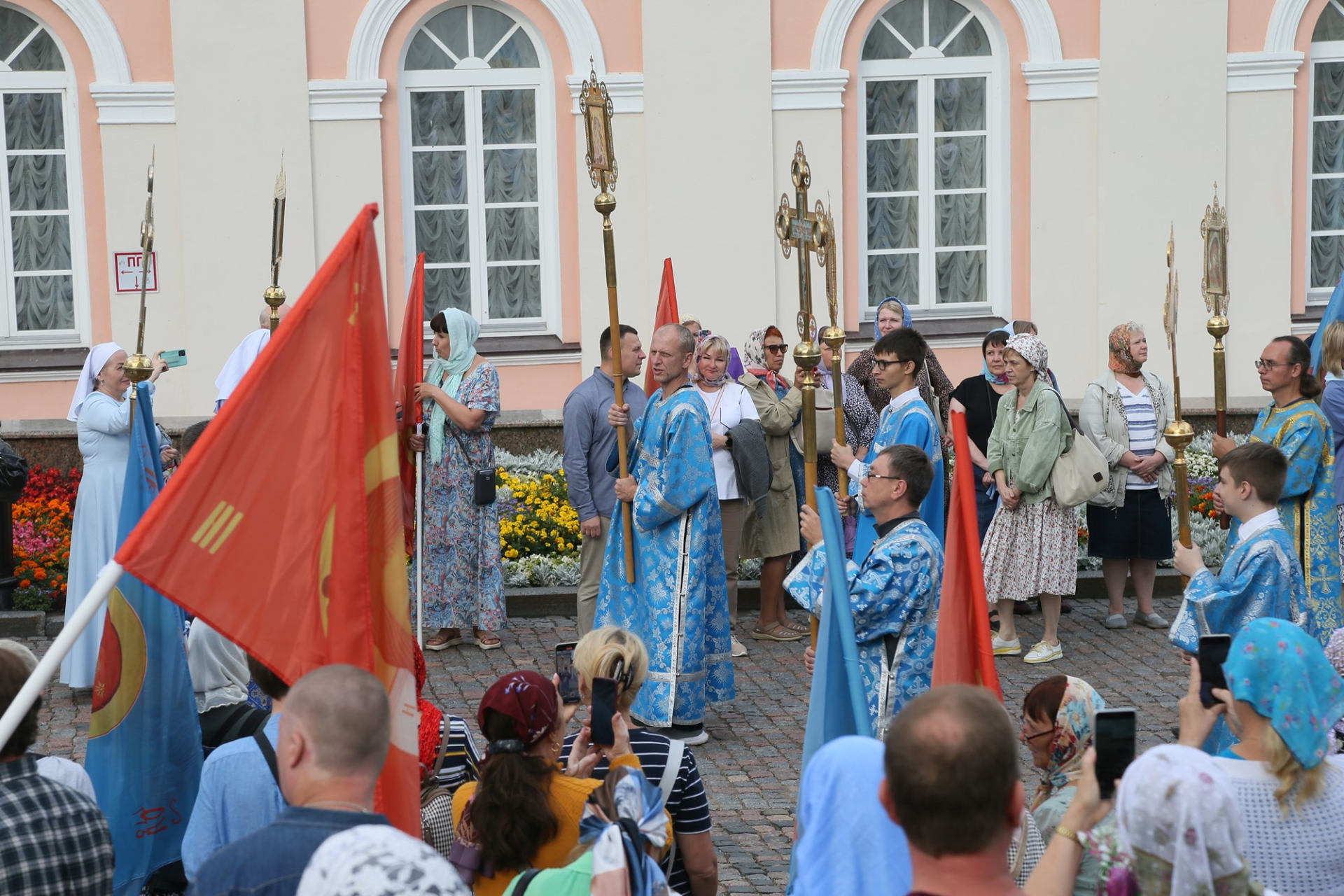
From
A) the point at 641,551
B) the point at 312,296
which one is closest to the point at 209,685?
the point at 312,296

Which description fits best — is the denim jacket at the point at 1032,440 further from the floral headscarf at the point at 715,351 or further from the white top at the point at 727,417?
the floral headscarf at the point at 715,351

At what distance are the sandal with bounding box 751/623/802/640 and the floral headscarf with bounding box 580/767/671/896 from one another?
19.4 feet

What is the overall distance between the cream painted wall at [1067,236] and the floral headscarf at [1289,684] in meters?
10.8

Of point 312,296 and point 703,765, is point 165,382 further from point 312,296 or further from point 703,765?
point 312,296

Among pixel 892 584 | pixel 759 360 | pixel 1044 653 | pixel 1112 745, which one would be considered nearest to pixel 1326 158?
pixel 759 360

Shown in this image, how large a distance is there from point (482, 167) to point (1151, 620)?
7.38m

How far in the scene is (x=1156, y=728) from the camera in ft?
23.1

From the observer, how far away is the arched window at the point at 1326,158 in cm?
1414

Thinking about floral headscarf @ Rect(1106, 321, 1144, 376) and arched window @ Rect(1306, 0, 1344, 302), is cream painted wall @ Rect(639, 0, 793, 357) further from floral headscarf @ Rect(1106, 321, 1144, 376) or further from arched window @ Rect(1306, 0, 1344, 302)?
arched window @ Rect(1306, 0, 1344, 302)

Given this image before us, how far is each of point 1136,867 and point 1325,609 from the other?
4979 millimetres

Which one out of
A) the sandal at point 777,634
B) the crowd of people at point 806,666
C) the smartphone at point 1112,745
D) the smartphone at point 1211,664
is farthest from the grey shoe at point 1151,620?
the smartphone at point 1112,745

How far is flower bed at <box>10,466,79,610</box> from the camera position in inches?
375

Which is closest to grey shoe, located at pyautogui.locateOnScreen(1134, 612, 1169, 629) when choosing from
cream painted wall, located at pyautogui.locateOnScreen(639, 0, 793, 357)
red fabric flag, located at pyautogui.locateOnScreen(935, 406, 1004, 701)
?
cream painted wall, located at pyautogui.locateOnScreen(639, 0, 793, 357)

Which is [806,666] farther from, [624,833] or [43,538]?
[43,538]
